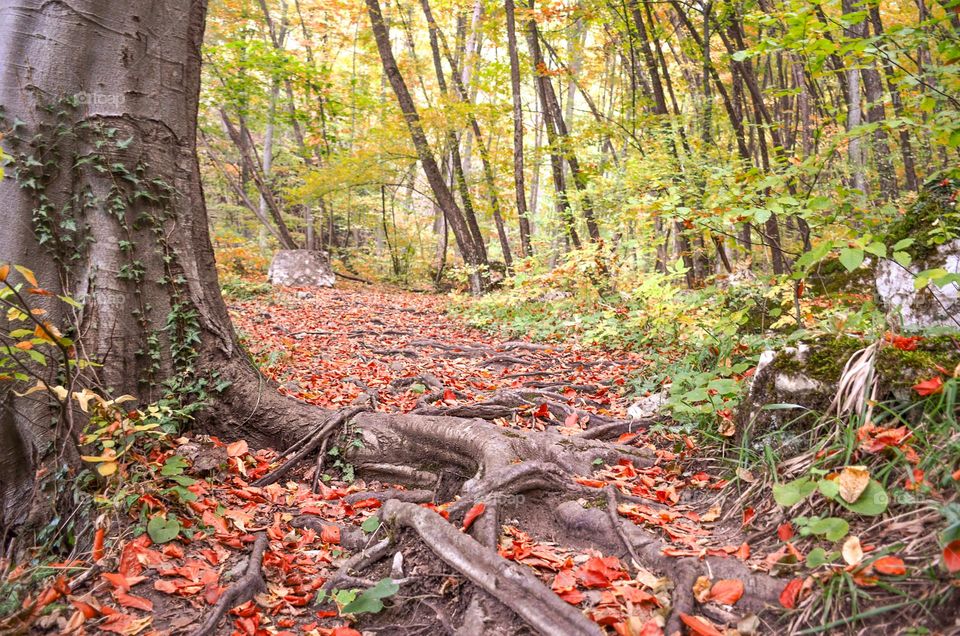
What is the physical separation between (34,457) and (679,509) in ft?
11.6

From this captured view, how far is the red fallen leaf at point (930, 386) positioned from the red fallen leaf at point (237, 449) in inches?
144

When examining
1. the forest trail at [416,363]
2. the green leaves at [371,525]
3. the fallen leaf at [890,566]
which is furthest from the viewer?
the forest trail at [416,363]

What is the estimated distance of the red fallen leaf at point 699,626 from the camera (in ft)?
5.97

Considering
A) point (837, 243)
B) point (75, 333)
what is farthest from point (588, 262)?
point (75, 333)

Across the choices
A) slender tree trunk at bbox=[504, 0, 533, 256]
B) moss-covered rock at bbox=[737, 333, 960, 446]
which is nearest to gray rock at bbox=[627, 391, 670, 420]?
moss-covered rock at bbox=[737, 333, 960, 446]

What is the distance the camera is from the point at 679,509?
9.46 ft

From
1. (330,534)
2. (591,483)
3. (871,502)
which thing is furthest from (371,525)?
(871,502)

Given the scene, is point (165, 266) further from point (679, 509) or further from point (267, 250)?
point (267, 250)

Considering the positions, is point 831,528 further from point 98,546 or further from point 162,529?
point 98,546

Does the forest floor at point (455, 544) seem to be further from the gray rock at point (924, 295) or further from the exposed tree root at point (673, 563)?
the gray rock at point (924, 295)

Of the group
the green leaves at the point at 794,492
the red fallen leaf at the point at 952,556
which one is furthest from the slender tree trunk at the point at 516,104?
the red fallen leaf at the point at 952,556

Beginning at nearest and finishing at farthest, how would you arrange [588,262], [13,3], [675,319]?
[13,3]
[675,319]
[588,262]

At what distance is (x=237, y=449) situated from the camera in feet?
11.1

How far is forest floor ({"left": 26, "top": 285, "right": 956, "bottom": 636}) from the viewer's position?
2.03m
